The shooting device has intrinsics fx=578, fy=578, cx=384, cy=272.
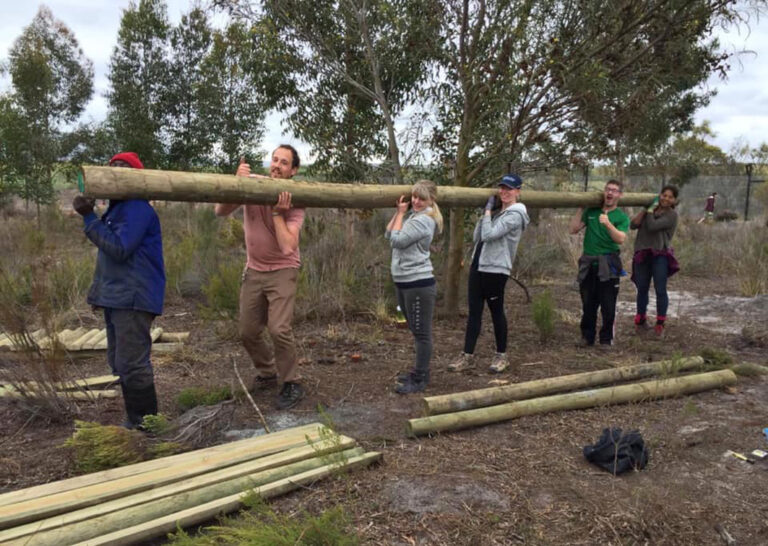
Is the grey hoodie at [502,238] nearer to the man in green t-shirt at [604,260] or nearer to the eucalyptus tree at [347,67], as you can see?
the man in green t-shirt at [604,260]

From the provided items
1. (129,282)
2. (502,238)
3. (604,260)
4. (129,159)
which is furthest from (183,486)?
(604,260)

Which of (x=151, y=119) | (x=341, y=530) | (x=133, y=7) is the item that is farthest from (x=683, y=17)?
(x=133, y=7)

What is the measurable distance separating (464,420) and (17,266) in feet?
24.7

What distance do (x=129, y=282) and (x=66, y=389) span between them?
1280 millimetres

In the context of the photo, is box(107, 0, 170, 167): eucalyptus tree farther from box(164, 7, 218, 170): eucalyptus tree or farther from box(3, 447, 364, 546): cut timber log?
box(3, 447, 364, 546): cut timber log

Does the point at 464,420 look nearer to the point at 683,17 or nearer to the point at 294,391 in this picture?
the point at 294,391

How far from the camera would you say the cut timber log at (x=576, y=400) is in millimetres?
3969

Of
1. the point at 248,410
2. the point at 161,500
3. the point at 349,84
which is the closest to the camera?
the point at 161,500

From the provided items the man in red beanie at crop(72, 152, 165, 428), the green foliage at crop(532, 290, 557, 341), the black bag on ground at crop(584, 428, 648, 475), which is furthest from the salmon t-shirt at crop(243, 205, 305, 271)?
the green foliage at crop(532, 290, 557, 341)

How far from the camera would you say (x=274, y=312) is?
437 centimetres

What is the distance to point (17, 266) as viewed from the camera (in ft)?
27.9

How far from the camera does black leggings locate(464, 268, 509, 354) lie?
522 cm

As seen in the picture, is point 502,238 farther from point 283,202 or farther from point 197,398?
point 197,398

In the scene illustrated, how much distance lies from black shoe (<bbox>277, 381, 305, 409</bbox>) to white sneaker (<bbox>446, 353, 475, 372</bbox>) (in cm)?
157
